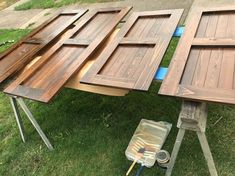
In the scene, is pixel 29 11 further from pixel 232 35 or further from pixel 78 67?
pixel 232 35

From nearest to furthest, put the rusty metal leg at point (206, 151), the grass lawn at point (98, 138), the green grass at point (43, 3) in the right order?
1. the rusty metal leg at point (206, 151)
2. the grass lawn at point (98, 138)
3. the green grass at point (43, 3)

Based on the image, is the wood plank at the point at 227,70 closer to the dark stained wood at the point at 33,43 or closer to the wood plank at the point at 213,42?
the wood plank at the point at 213,42

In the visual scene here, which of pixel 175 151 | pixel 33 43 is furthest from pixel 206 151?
pixel 33 43

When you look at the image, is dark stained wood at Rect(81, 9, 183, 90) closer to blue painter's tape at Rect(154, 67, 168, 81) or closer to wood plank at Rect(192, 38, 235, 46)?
blue painter's tape at Rect(154, 67, 168, 81)

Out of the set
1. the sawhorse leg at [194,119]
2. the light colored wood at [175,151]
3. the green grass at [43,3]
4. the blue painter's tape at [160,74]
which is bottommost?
the light colored wood at [175,151]

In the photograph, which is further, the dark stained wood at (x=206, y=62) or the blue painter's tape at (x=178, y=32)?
the blue painter's tape at (x=178, y=32)

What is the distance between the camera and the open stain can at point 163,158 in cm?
247

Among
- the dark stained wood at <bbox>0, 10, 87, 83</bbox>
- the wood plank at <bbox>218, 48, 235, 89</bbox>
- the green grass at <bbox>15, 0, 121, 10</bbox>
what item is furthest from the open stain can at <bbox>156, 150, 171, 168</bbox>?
the green grass at <bbox>15, 0, 121, 10</bbox>

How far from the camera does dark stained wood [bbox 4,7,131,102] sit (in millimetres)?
2635

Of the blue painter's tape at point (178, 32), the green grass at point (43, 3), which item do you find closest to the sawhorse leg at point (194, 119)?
the blue painter's tape at point (178, 32)

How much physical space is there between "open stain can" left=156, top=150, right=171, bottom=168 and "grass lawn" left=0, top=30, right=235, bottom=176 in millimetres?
108

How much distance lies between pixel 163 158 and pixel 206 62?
875 millimetres

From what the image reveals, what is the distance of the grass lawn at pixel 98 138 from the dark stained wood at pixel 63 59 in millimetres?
772

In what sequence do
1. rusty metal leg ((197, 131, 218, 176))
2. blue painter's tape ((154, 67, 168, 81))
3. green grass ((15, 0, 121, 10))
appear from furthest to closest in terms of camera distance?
green grass ((15, 0, 121, 10)) < blue painter's tape ((154, 67, 168, 81)) < rusty metal leg ((197, 131, 218, 176))
